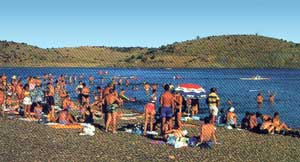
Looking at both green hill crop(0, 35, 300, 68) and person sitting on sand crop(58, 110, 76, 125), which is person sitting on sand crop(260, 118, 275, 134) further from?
green hill crop(0, 35, 300, 68)

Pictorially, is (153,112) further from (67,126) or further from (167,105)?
(67,126)

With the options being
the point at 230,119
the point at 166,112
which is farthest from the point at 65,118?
the point at 230,119

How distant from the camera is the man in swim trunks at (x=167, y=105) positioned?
2247cm

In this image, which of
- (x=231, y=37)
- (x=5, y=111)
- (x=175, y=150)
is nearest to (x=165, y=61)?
(x=231, y=37)

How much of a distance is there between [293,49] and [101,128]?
155595 millimetres

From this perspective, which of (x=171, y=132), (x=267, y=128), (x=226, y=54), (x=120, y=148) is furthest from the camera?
(x=226, y=54)

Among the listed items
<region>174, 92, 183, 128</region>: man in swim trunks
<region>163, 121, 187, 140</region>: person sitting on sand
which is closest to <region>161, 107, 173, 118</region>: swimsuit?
<region>163, 121, 187, 140</region>: person sitting on sand

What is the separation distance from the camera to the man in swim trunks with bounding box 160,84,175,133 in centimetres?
2247

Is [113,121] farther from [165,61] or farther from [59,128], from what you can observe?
[165,61]

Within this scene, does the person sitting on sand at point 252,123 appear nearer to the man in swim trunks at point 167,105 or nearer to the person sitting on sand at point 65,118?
the man in swim trunks at point 167,105

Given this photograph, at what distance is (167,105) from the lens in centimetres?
2272

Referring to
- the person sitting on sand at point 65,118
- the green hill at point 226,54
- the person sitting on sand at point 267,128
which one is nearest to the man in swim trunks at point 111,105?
the person sitting on sand at point 65,118

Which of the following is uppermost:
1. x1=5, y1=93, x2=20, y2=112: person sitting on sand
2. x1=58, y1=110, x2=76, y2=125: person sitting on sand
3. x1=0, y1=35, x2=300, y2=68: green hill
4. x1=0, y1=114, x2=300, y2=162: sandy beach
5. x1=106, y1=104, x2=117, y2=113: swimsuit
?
x1=0, y1=35, x2=300, y2=68: green hill

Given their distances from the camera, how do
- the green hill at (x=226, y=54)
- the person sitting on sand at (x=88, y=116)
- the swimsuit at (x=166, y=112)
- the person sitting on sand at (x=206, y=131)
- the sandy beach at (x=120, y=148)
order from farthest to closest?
the green hill at (x=226, y=54), the person sitting on sand at (x=88, y=116), the swimsuit at (x=166, y=112), the person sitting on sand at (x=206, y=131), the sandy beach at (x=120, y=148)
